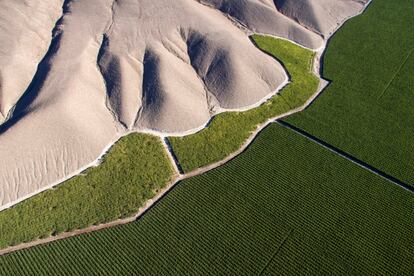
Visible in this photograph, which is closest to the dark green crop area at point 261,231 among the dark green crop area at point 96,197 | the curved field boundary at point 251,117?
the dark green crop area at point 96,197

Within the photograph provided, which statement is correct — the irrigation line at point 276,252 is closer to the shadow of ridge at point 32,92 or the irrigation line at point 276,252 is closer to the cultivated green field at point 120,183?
the cultivated green field at point 120,183

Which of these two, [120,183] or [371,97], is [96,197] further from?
[371,97]

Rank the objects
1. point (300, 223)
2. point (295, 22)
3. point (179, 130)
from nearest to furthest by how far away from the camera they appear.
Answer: point (300, 223), point (179, 130), point (295, 22)

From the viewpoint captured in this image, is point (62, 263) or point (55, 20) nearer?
point (62, 263)

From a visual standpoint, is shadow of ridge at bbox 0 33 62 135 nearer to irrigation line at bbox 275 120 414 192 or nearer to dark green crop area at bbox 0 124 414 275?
dark green crop area at bbox 0 124 414 275

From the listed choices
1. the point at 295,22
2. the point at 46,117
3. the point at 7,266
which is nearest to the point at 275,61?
the point at 295,22

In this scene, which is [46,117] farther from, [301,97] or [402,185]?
[402,185]

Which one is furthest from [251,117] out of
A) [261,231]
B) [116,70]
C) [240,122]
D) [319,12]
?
[319,12]
